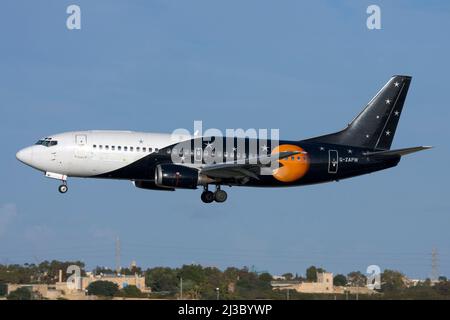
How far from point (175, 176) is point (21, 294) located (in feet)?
62.1

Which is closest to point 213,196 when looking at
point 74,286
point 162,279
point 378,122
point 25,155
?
point 25,155

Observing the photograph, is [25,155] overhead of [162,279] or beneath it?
overhead

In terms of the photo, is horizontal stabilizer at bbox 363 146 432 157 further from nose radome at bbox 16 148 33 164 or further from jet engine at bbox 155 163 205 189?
nose radome at bbox 16 148 33 164

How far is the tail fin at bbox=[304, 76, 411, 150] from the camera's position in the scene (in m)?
73.2

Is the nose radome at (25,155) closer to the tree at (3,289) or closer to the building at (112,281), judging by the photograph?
the building at (112,281)

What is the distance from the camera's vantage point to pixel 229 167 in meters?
65.1

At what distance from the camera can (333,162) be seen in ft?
230

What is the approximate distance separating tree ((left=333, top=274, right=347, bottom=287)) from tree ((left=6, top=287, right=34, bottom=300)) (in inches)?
802

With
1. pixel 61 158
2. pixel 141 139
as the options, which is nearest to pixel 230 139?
pixel 141 139

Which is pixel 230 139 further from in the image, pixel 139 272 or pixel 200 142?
pixel 139 272

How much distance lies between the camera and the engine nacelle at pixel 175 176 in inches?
2525

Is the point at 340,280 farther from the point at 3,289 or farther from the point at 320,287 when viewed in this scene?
the point at 3,289

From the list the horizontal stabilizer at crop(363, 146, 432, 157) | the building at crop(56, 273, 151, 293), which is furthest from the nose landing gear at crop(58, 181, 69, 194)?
the horizontal stabilizer at crop(363, 146, 432, 157)

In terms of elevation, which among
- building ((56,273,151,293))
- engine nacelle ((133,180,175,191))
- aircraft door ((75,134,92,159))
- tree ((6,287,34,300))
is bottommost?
tree ((6,287,34,300))
